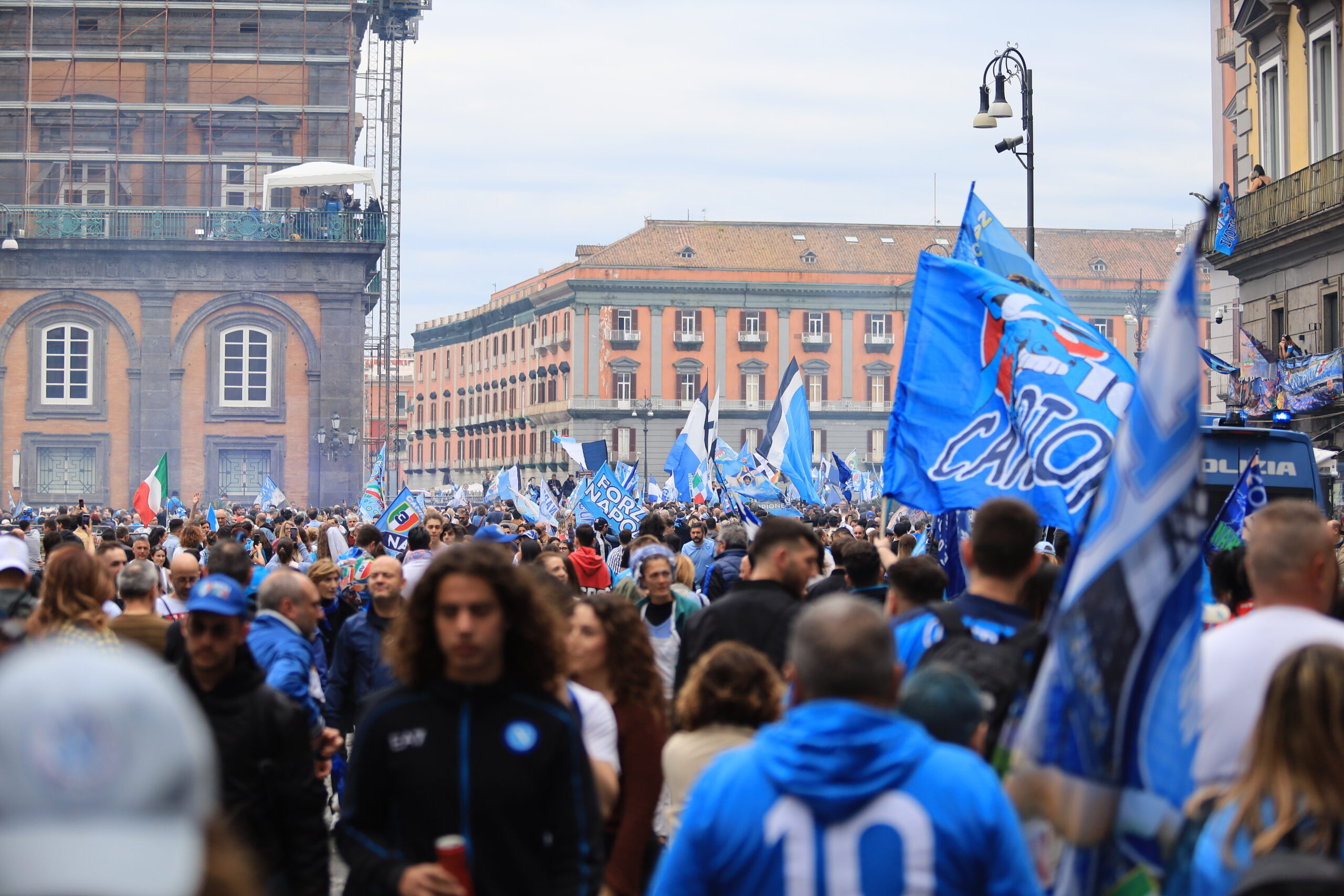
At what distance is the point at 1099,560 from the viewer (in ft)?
A: 10.8

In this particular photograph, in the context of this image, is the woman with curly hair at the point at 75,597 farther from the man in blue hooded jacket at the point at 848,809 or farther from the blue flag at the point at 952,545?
the blue flag at the point at 952,545

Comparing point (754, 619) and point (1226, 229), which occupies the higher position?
point (1226, 229)

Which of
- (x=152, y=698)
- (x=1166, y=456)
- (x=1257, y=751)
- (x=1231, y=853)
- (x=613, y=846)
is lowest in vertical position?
(x=613, y=846)

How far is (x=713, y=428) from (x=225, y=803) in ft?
90.4

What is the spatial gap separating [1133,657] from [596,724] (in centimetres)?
201

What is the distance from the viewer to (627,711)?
5.27 metres

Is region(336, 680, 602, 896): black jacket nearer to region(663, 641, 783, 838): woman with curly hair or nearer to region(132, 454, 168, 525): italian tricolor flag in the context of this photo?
region(663, 641, 783, 838): woman with curly hair

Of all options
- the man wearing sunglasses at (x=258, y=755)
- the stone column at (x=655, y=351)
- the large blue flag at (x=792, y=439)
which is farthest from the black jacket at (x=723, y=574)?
the stone column at (x=655, y=351)

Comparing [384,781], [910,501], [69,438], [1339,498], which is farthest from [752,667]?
[69,438]

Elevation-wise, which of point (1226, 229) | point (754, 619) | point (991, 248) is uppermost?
point (1226, 229)

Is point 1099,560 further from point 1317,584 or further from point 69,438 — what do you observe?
point 69,438

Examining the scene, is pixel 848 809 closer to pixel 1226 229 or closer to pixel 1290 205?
pixel 1290 205

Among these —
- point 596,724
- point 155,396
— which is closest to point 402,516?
point 596,724

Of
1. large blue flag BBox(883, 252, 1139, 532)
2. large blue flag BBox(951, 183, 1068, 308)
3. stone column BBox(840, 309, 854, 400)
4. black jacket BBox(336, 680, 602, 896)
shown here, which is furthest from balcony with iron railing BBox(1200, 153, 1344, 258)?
stone column BBox(840, 309, 854, 400)
